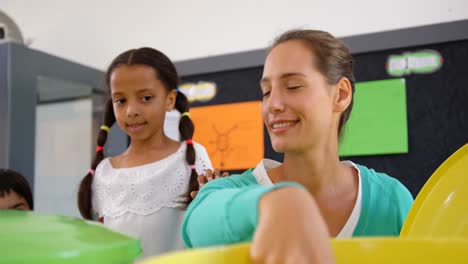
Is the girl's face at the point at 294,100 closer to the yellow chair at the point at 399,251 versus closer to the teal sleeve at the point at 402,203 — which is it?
the teal sleeve at the point at 402,203

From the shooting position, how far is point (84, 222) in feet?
1.20

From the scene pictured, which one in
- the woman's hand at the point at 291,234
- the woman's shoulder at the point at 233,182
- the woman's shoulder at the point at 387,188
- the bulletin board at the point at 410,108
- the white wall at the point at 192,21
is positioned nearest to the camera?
the woman's hand at the point at 291,234

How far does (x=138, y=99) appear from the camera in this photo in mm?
978

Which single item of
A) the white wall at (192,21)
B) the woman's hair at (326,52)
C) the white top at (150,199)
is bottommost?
the white top at (150,199)

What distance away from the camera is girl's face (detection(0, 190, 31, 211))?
100 centimetres

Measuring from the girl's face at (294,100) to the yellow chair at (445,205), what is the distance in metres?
0.22

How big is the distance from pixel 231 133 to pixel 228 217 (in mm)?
1048

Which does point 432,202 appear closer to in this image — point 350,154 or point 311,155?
point 311,155

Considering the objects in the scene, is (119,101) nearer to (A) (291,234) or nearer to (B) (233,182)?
(B) (233,182)

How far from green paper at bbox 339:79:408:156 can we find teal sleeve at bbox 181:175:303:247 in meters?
0.83

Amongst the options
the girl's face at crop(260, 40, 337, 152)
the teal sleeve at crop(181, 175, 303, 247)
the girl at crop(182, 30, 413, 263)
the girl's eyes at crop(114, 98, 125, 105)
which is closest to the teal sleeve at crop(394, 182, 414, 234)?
the girl at crop(182, 30, 413, 263)

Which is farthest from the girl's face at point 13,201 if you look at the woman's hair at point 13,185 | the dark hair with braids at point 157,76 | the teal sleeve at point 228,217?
the teal sleeve at point 228,217

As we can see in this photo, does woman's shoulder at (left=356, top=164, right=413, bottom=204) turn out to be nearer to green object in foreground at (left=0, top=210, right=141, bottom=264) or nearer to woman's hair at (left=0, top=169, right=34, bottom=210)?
green object in foreground at (left=0, top=210, right=141, bottom=264)

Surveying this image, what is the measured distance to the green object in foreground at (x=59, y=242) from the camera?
0.29 m
